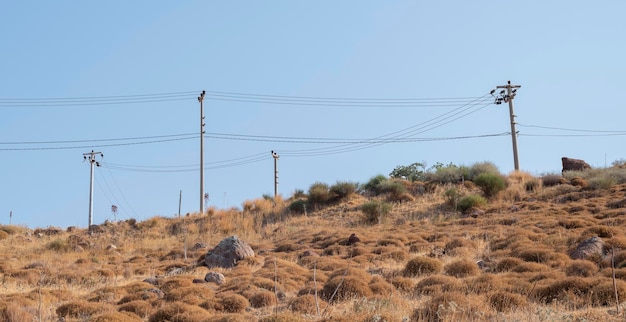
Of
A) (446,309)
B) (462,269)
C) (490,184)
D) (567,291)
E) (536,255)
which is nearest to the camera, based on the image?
(446,309)

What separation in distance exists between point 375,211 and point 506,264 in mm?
15042

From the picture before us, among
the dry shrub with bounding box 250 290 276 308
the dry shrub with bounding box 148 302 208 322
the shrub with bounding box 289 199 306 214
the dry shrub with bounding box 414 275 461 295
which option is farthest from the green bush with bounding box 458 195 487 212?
the dry shrub with bounding box 148 302 208 322

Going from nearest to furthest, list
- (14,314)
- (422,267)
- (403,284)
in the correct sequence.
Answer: (14,314), (403,284), (422,267)

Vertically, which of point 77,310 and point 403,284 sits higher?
point 403,284

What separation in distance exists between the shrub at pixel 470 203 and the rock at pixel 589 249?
12969 millimetres

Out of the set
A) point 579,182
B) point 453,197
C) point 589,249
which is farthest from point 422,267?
point 579,182

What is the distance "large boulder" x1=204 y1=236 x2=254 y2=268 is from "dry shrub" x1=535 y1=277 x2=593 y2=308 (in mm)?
11425

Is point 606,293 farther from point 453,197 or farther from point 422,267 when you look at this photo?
point 453,197

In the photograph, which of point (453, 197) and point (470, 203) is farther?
point (453, 197)

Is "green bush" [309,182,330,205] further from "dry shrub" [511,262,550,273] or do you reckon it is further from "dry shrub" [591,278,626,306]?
"dry shrub" [591,278,626,306]

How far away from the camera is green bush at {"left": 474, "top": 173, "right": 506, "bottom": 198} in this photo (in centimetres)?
3359

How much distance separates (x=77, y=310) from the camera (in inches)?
516

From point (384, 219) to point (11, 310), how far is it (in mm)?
21729

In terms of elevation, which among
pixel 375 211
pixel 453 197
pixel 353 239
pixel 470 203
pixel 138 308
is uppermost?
pixel 453 197
